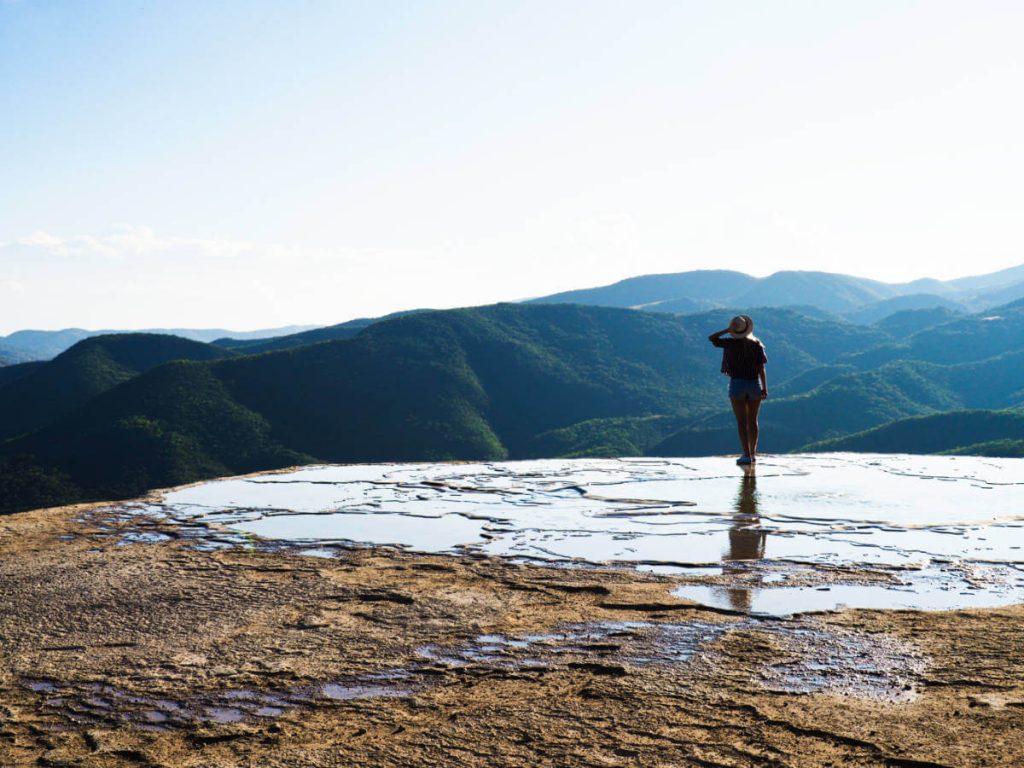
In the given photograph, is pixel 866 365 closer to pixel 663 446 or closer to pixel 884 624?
pixel 663 446

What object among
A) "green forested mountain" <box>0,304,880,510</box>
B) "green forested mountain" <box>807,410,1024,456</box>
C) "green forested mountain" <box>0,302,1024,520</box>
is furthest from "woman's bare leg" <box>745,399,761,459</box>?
"green forested mountain" <box>0,304,880,510</box>

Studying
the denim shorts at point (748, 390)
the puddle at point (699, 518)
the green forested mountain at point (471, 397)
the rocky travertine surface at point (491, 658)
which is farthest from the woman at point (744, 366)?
the green forested mountain at point (471, 397)

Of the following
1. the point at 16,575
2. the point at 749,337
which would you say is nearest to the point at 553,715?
the point at 16,575

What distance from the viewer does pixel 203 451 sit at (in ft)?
197

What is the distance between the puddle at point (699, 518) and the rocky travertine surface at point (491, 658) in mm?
61

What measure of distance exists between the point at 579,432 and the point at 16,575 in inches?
2826

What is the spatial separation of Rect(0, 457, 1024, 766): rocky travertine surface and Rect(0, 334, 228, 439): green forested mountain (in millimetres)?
83217

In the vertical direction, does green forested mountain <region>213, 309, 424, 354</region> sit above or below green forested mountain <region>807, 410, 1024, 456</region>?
above

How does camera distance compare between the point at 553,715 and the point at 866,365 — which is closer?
the point at 553,715

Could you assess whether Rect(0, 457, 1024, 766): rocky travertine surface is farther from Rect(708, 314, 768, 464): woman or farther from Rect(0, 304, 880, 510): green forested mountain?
Rect(0, 304, 880, 510): green forested mountain

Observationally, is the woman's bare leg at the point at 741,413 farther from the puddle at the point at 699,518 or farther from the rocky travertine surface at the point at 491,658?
the rocky travertine surface at the point at 491,658

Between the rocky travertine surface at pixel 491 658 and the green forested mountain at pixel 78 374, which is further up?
the green forested mountain at pixel 78 374

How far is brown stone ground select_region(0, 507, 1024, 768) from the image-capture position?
2.72 m

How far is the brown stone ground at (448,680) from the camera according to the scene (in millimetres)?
2723
